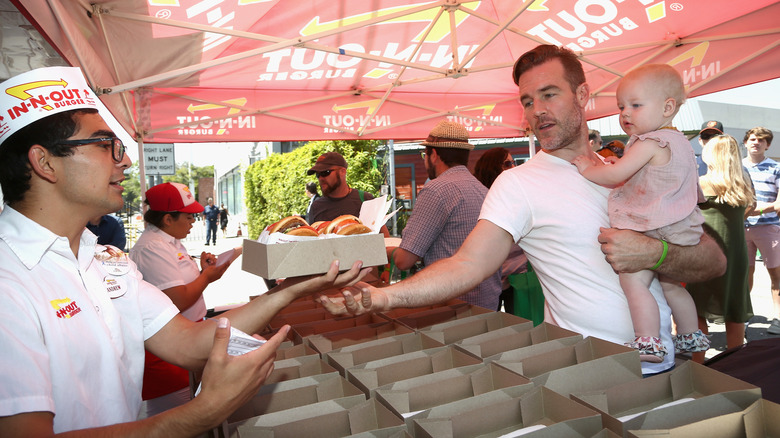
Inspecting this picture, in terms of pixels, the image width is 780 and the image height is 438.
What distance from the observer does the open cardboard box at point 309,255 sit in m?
1.47

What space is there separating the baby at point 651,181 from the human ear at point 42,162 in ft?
6.04

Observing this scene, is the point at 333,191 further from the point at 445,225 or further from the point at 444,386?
the point at 444,386

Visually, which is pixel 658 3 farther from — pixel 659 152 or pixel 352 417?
pixel 352 417

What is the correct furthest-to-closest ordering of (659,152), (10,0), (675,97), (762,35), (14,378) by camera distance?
1. (762,35)
2. (675,97)
3. (659,152)
4. (10,0)
5. (14,378)

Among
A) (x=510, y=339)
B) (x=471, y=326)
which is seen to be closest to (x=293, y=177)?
(x=471, y=326)

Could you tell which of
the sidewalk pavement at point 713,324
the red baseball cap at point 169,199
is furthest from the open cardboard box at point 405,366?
the red baseball cap at point 169,199

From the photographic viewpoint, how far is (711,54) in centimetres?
514

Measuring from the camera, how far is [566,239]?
1951 mm

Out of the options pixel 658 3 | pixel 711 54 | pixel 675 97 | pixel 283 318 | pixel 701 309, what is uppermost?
pixel 658 3

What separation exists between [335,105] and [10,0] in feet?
15.9

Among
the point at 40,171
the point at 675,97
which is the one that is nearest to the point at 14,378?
the point at 40,171

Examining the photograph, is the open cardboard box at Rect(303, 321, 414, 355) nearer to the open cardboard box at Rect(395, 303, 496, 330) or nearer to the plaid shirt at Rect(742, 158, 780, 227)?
the open cardboard box at Rect(395, 303, 496, 330)

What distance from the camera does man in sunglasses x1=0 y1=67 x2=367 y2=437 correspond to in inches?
44.6

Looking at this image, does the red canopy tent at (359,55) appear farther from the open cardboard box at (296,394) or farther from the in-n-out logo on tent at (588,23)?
the open cardboard box at (296,394)
